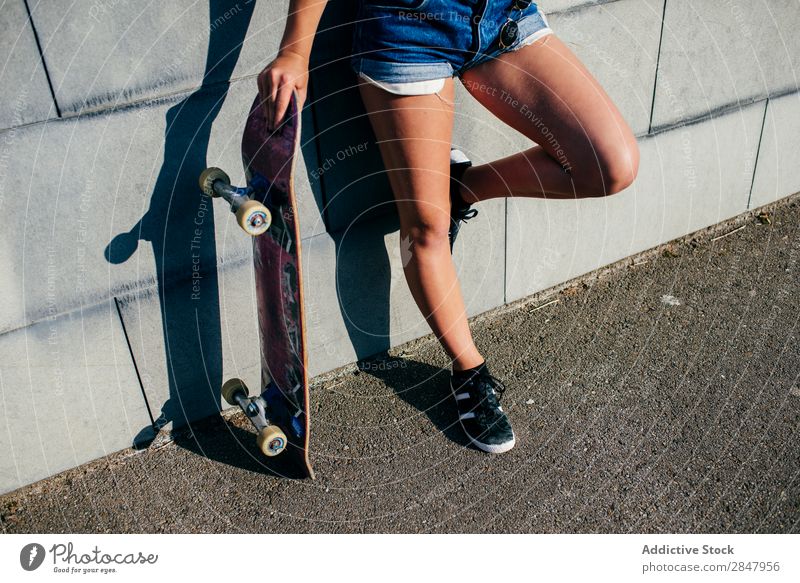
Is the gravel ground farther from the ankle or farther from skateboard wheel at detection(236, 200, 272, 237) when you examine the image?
skateboard wheel at detection(236, 200, 272, 237)

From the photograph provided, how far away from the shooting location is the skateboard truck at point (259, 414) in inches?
102

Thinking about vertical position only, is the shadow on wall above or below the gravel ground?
above

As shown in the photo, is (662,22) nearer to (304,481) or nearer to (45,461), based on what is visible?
(304,481)

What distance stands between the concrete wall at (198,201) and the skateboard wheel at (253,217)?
0.39 m

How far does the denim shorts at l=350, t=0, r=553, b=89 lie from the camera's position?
2.24 meters

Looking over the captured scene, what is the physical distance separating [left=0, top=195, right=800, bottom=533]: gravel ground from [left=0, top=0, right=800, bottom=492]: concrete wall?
0.16 metres

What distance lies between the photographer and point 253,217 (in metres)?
2.26

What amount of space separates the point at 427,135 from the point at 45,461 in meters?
1.60

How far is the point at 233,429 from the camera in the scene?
2.94 meters

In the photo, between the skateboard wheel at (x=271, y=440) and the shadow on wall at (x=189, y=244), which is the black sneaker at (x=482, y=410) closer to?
the skateboard wheel at (x=271, y=440)

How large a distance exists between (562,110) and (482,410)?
3.39 ft

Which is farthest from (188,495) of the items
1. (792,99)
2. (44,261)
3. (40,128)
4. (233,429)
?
(792,99)

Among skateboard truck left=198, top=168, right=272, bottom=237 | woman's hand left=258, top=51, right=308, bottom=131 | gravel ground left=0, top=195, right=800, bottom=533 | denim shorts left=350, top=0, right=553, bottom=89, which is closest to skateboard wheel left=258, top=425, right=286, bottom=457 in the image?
gravel ground left=0, top=195, right=800, bottom=533

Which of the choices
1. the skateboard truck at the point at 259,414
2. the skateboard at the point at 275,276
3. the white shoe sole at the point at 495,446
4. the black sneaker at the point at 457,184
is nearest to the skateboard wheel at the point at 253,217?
the skateboard at the point at 275,276
